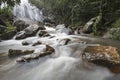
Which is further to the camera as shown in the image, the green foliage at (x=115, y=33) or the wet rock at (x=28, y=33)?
the wet rock at (x=28, y=33)

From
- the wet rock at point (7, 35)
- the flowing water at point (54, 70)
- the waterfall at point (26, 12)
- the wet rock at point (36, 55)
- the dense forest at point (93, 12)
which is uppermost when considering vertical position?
the waterfall at point (26, 12)

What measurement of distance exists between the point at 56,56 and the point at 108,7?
34.9 feet

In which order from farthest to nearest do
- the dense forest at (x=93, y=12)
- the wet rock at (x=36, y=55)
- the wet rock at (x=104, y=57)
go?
the dense forest at (x=93, y=12) < the wet rock at (x=36, y=55) < the wet rock at (x=104, y=57)

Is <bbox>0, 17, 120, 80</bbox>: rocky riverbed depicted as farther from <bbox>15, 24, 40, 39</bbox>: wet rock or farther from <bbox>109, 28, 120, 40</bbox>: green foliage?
<bbox>15, 24, 40, 39</bbox>: wet rock

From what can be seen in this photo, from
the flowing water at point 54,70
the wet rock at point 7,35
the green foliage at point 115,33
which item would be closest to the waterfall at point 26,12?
the wet rock at point 7,35

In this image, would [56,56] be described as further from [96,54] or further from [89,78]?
[89,78]

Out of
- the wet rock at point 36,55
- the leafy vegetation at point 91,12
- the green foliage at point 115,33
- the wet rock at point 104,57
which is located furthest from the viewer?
the leafy vegetation at point 91,12

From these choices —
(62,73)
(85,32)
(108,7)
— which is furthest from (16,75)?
(108,7)

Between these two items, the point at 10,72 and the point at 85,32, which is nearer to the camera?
the point at 10,72

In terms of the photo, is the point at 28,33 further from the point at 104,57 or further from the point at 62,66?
the point at 104,57

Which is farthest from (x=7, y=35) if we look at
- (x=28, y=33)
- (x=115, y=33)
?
(x=115, y=33)

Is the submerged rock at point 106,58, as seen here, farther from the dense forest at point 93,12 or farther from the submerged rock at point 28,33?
the submerged rock at point 28,33

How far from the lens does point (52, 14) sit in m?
29.0

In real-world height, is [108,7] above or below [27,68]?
above
